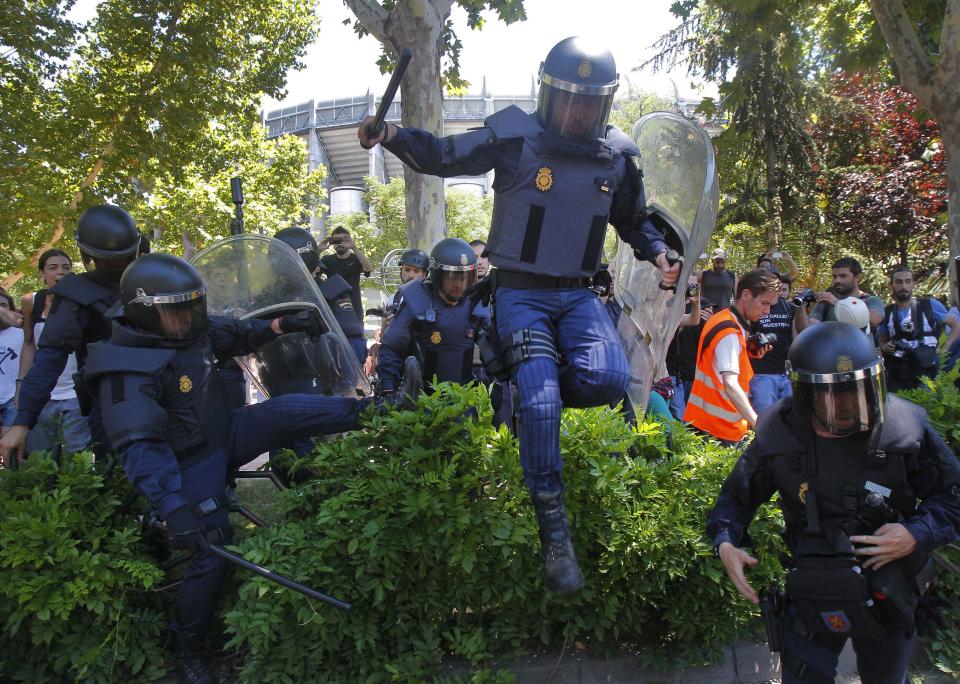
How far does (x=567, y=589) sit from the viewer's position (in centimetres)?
255

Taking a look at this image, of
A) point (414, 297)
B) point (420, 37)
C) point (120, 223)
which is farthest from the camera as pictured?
point (420, 37)

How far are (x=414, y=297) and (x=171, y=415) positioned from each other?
1.88 metres

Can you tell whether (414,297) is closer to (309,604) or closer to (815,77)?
(309,604)

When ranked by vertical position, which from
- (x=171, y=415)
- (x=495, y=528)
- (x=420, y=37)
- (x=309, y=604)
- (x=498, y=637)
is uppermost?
(x=420, y=37)

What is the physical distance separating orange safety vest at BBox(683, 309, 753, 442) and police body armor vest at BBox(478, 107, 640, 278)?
1.82 metres

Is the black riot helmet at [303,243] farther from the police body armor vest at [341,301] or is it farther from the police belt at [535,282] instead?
the police belt at [535,282]

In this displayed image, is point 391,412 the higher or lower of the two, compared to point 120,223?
lower

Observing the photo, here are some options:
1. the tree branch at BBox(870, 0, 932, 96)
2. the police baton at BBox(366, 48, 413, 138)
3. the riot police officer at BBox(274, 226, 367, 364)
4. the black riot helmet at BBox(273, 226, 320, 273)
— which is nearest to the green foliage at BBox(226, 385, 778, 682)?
the police baton at BBox(366, 48, 413, 138)

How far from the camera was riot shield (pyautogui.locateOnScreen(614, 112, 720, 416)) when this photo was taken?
3596mm

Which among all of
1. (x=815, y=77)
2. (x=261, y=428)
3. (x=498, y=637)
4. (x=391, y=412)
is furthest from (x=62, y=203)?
(x=815, y=77)

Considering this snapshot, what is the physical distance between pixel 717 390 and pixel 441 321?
1830 mm

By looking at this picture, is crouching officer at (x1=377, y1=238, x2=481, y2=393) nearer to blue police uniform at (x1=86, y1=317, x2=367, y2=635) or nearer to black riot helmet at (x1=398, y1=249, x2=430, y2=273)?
blue police uniform at (x1=86, y1=317, x2=367, y2=635)

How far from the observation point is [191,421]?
334cm

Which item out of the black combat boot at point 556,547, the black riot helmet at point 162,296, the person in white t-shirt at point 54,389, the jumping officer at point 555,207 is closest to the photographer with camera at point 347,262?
the person in white t-shirt at point 54,389
